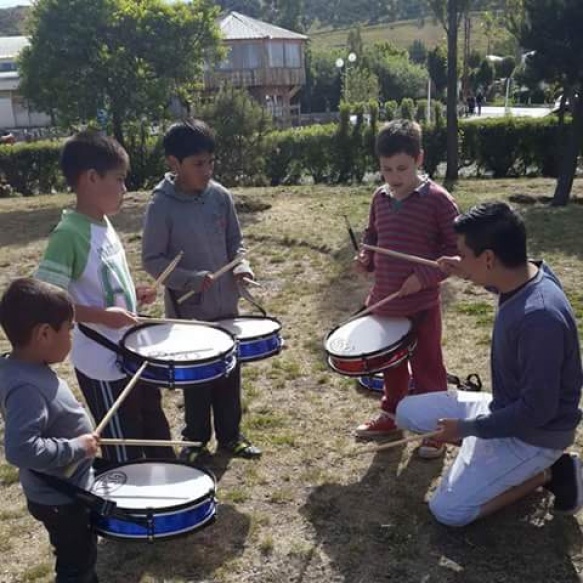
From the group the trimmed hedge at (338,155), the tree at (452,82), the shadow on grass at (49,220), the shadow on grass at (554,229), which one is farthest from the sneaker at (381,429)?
the trimmed hedge at (338,155)

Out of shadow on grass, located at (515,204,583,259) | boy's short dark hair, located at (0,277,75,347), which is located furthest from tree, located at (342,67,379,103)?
boy's short dark hair, located at (0,277,75,347)

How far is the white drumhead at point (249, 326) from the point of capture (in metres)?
3.49

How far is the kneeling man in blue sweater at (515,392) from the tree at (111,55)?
1061 centimetres

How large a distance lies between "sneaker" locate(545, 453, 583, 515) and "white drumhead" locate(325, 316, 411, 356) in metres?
0.90

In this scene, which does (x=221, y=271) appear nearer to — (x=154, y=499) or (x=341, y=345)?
(x=341, y=345)

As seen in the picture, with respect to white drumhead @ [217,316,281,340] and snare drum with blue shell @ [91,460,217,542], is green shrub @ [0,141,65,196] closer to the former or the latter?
white drumhead @ [217,316,281,340]

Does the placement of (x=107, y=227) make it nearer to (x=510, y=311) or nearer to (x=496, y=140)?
(x=510, y=311)

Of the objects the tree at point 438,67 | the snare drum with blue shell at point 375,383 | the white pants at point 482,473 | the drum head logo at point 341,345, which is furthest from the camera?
the tree at point 438,67

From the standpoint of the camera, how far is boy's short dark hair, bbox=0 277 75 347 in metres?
2.31

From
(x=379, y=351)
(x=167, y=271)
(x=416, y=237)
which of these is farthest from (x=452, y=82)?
(x=167, y=271)

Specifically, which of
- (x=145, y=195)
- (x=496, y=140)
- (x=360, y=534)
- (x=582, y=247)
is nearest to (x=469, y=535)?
(x=360, y=534)

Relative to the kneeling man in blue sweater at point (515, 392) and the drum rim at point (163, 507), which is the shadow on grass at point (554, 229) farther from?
the drum rim at point (163, 507)

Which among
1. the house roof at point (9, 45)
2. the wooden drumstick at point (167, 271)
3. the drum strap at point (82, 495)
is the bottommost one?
the drum strap at point (82, 495)

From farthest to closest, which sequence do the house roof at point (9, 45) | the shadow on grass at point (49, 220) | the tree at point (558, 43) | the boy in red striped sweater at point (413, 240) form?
1. the house roof at point (9, 45)
2. the shadow on grass at point (49, 220)
3. the tree at point (558, 43)
4. the boy in red striped sweater at point (413, 240)
